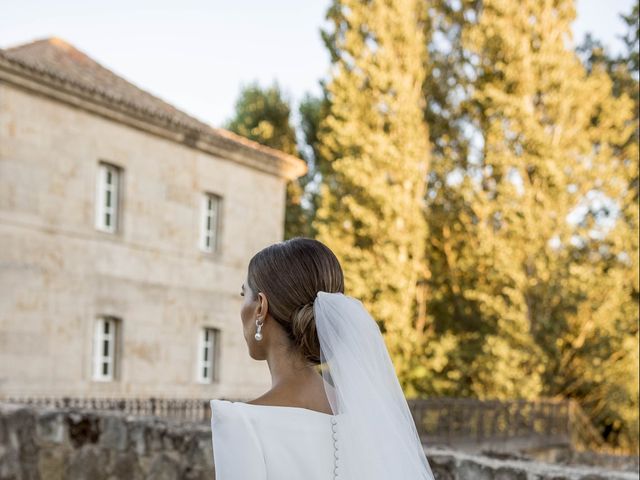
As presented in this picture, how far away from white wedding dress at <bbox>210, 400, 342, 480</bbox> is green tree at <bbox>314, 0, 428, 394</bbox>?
25253 millimetres

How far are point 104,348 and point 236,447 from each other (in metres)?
20.3

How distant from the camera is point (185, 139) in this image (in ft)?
78.9

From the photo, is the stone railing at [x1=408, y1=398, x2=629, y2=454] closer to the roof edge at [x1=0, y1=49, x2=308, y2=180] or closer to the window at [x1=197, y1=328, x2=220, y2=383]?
the window at [x1=197, y1=328, x2=220, y2=383]

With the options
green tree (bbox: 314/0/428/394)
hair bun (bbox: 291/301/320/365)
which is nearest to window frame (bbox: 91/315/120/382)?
green tree (bbox: 314/0/428/394)

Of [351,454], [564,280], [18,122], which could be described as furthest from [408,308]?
[351,454]

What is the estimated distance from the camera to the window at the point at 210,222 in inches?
993

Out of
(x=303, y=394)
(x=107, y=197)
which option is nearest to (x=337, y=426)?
(x=303, y=394)

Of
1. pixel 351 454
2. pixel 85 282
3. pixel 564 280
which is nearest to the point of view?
pixel 351 454

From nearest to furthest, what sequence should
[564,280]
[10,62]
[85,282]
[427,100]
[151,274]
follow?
[10,62]
[85,282]
[151,274]
[564,280]
[427,100]

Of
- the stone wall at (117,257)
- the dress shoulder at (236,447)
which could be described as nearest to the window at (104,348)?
the stone wall at (117,257)

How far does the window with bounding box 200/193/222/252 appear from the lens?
993 inches

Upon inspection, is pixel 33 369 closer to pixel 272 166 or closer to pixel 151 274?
pixel 151 274

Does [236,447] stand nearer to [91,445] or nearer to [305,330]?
[305,330]

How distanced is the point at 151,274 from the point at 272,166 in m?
5.54
